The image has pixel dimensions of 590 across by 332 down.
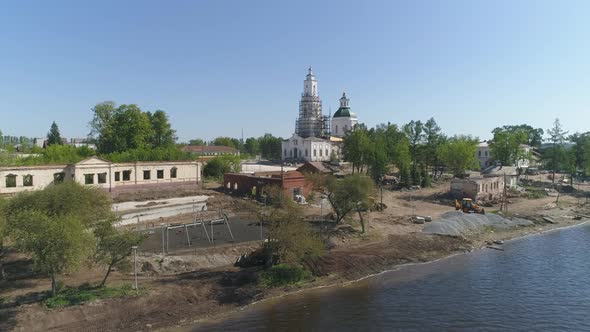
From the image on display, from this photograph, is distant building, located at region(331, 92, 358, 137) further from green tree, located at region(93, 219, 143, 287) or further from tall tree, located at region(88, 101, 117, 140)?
green tree, located at region(93, 219, 143, 287)

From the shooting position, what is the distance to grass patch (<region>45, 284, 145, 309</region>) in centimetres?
2122

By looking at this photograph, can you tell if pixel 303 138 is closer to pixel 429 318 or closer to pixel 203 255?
pixel 203 255

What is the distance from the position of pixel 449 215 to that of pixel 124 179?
3712 cm

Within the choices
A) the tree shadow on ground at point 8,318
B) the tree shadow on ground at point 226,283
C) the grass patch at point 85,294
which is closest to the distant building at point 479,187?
the tree shadow on ground at point 226,283

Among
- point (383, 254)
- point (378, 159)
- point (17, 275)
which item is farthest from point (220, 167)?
point (17, 275)

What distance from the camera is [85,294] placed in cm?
2214

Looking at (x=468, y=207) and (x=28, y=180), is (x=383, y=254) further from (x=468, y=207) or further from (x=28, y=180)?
(x=28, y=180)

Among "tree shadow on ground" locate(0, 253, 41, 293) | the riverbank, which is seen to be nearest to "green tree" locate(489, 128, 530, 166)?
the riverbank

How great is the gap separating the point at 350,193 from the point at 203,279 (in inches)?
616

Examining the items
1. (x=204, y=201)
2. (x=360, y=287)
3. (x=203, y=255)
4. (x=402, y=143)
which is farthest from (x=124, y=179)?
(x=402, y=143)

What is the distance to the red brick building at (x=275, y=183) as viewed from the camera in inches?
1897

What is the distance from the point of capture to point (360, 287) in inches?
1080

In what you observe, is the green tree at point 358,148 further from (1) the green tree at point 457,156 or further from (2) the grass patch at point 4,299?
(2) the grass patch at point 4,299

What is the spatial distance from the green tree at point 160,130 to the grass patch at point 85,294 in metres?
46.9
